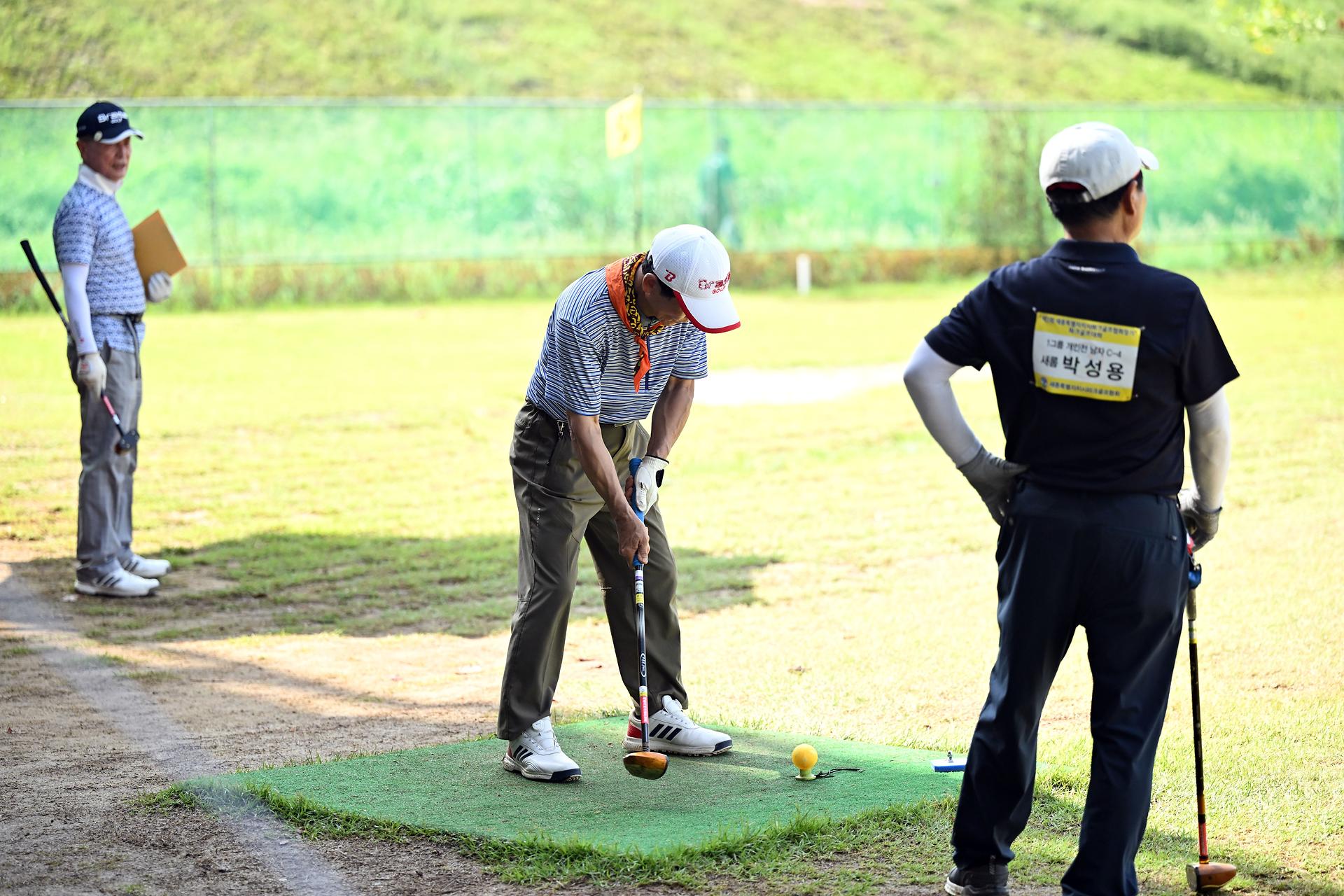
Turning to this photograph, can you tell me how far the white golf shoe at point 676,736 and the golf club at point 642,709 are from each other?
6 cm

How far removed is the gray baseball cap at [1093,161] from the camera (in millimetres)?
3402

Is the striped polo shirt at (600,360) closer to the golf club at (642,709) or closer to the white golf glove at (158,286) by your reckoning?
the golf club at (642,709)

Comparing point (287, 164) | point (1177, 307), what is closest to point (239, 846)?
point (1177, 307)

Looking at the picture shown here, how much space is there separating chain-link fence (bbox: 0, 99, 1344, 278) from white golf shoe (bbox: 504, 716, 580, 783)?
661 inches

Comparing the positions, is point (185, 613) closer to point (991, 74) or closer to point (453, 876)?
point (453, 876)

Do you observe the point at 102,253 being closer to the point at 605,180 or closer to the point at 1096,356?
the point at 1096,356

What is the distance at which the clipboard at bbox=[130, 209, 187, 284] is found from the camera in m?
7.98

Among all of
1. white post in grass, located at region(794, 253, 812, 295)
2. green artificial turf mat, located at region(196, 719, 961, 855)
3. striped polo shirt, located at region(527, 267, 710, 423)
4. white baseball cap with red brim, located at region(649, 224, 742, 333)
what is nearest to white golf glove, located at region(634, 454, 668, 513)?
striped polo shirt, located at region(527, 267, 710, 423)

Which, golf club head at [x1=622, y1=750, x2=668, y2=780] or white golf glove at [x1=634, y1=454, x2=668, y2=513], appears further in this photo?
white golf glove at [x1=634, y1=454, x2=668, y2=513]

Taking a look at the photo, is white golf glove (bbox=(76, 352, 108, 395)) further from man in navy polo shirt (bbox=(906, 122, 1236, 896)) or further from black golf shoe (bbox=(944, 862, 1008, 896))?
black golf shoe (bbox=(944, 862, 1008, 896))

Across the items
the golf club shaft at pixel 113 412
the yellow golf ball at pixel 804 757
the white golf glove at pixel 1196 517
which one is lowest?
the yellow golf ball at pixel 804 757

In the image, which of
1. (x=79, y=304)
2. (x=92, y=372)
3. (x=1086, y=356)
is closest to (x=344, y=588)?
(x=92, y=372)

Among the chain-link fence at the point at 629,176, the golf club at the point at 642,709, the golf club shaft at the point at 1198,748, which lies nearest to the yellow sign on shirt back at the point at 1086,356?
the golf club shaft at the point at 1198,748

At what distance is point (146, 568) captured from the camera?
846cm
